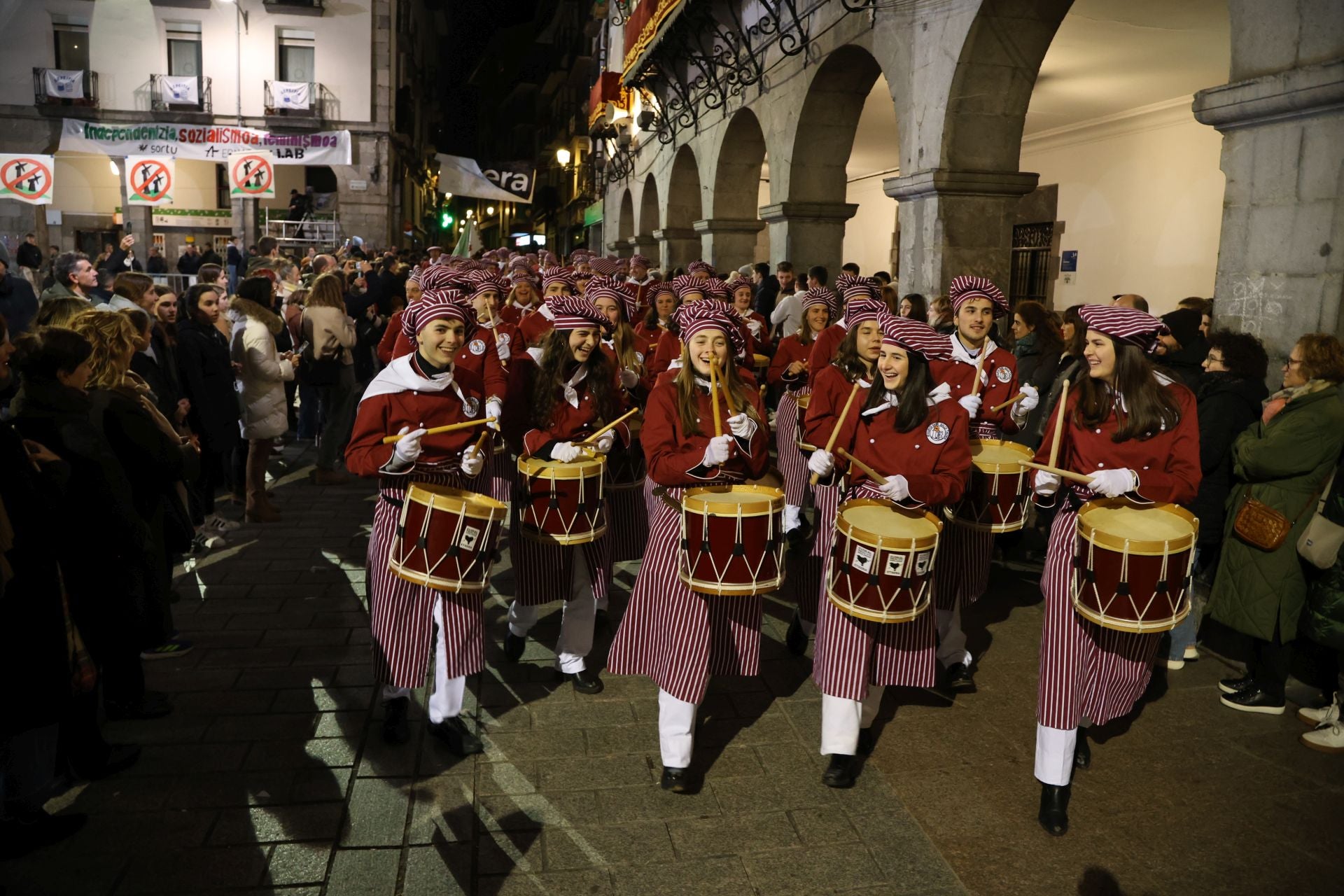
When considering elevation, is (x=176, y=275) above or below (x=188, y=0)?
below

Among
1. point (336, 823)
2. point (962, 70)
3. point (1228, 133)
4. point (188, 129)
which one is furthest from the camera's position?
point (188, 129)

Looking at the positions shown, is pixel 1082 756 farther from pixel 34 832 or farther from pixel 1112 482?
pixel 34 832

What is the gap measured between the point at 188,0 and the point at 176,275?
743 inches

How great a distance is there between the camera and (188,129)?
97.5 ft

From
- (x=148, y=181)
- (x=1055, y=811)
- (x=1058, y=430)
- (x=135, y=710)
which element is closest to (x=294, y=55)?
(x=148, y=181)

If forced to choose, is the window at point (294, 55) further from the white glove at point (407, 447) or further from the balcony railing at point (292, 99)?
the white glove at point (407, 447)

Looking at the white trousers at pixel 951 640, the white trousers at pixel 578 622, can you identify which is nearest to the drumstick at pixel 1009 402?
the white trousers at pixel 951 640

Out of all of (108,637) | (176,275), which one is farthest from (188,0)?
(108,637)

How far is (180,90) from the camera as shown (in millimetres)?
32125

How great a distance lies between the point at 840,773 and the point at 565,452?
1.93 m

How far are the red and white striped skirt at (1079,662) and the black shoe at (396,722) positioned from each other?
2.76m

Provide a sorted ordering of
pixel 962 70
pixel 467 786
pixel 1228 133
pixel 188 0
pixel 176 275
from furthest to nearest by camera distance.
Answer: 1. pixel 188 0
2. pixel 176 275
3. pixel 962 70
4. pixel 1228 133
5. pixel 467 786

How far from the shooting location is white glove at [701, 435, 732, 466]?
4.17 meters

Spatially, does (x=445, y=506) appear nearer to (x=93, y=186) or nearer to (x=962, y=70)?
(x=962, y=70)
